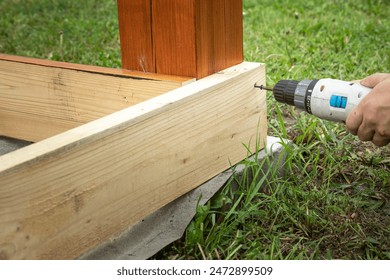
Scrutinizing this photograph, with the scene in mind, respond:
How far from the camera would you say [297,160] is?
247 cm

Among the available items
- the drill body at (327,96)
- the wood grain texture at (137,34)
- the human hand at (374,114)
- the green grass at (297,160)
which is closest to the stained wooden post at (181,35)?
the wood grain texture at (137,34)

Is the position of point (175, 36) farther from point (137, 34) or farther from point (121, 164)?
point (121, 164)

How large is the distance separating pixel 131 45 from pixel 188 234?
2.32ft

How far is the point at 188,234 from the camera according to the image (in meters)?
1.98

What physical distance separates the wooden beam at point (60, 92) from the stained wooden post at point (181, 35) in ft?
0.22

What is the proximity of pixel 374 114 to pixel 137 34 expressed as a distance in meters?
0.84

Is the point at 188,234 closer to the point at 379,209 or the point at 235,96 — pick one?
the point at 235,96

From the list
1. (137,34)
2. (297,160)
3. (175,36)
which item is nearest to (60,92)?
(137,34)

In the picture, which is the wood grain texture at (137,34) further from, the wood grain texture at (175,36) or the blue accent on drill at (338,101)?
the blue accent on drill at (338,101)

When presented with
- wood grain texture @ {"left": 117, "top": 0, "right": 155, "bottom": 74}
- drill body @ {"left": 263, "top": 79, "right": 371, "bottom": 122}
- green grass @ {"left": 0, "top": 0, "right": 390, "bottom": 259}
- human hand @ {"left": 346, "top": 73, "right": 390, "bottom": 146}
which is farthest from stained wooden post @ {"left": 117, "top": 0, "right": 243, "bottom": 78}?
human hand @ {"left": 346, "top": 73, "right": 390, "bottom": 146}

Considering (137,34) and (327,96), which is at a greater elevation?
(137,34)

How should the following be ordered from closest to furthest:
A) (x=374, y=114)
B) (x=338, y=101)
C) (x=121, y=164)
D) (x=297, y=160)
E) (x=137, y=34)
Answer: (x=121, y=164), (x=374, y=114), (x=338, y=101), (x=137, y=34), (x=297, y=160)

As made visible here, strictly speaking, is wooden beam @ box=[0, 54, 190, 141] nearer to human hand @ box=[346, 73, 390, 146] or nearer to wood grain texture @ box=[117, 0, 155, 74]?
wood grain texture @ box=[117, 0, 155, 74]

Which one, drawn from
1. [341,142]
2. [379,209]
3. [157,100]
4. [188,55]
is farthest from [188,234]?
[341,142]
